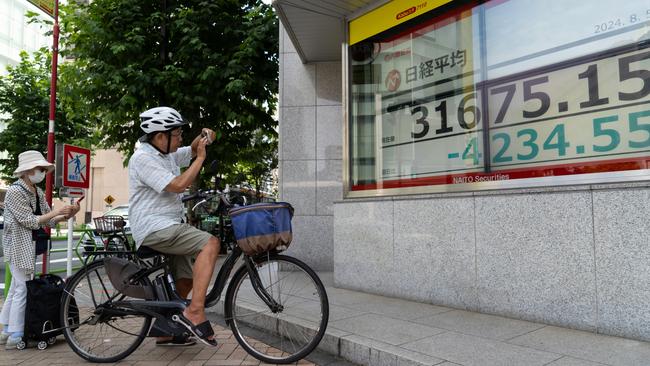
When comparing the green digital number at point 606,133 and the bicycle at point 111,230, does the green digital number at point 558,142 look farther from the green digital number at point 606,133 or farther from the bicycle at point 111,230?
the bicycle at point 111,230

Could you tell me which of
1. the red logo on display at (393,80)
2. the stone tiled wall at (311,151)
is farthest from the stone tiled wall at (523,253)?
the stone tiled wall at (311,151)

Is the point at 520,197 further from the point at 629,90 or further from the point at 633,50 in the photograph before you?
the point at 633,50

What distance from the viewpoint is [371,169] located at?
6.19 meters

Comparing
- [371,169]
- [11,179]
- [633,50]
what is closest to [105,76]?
[371,169]

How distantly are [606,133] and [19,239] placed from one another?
203 inches

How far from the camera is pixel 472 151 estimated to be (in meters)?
5.09

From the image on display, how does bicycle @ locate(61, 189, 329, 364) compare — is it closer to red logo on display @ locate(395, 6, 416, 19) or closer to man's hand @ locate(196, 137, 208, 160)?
man's hand @ locate(196, 137, 208, 160)

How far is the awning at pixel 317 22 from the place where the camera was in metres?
6.22

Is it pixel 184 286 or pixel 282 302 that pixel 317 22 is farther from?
pixel 282 302

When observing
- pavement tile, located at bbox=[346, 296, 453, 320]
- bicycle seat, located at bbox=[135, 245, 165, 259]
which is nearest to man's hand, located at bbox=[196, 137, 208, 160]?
bicycle seat, located at bbox=[135, 245, 165, 259]

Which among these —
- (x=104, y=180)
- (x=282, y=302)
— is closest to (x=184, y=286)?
(x=282, y=302)

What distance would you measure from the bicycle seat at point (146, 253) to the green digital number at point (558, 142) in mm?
3559

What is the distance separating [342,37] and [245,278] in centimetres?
458

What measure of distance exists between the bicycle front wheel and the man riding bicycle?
221mm
